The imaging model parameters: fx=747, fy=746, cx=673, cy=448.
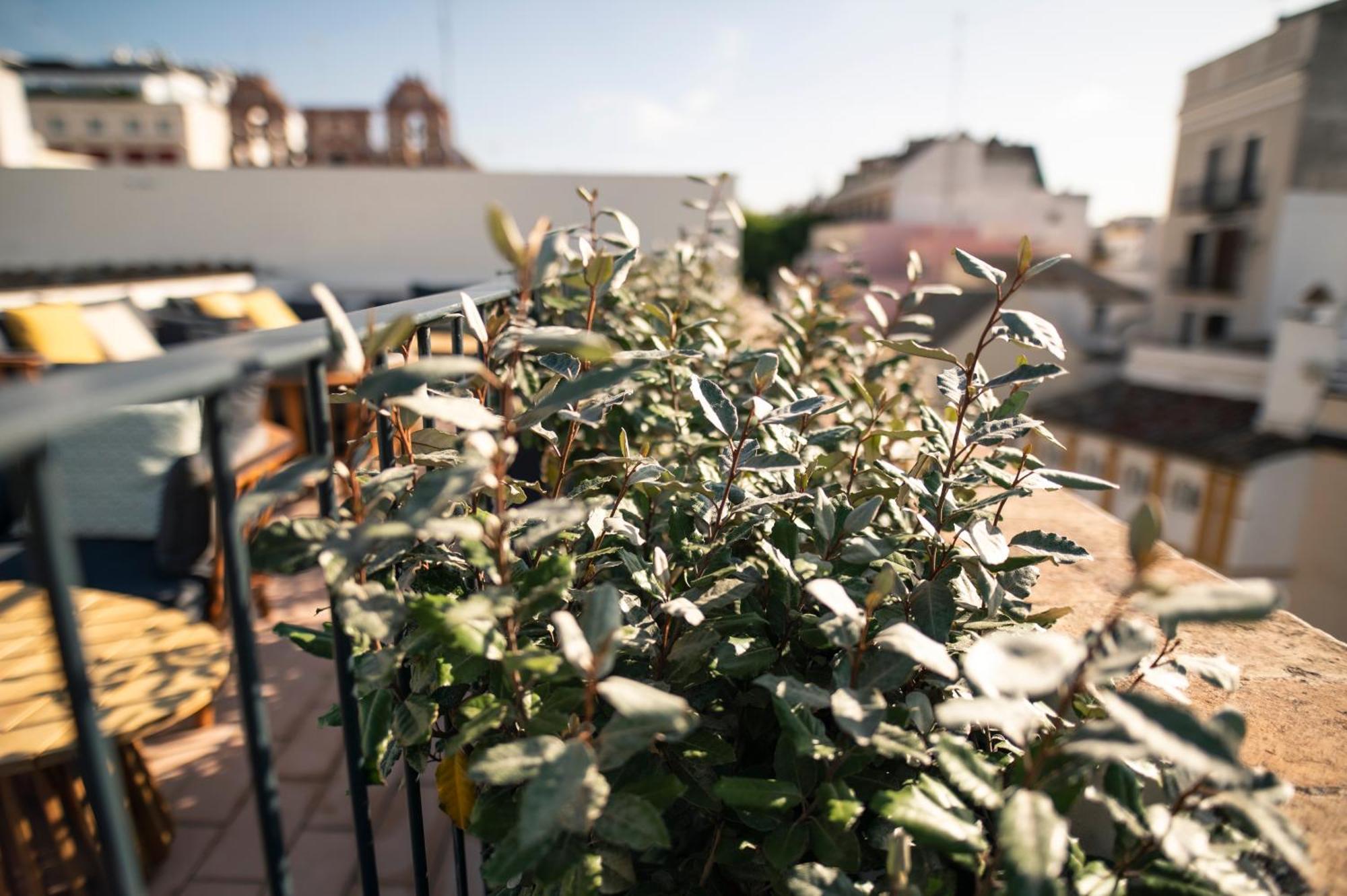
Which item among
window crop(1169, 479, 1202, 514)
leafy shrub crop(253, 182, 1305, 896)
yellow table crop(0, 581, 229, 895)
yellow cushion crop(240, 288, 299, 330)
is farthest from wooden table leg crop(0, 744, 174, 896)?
window crop(1169, 479, 1202, 514)

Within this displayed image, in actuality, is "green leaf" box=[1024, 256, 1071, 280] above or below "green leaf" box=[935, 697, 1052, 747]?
above

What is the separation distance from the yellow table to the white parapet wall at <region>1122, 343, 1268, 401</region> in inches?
664

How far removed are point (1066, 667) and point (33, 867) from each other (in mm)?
2208

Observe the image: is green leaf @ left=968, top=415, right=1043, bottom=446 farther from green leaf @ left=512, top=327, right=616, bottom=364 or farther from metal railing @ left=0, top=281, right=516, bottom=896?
metal railing @ left=0, top=281, right=516, bottom=896

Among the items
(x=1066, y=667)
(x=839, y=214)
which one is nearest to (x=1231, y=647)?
(x=1066, y=667)

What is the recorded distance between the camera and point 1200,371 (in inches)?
606

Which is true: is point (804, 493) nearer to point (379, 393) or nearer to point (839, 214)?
point (379, 393)

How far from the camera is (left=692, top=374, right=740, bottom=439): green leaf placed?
3.15ft

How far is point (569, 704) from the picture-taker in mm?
764

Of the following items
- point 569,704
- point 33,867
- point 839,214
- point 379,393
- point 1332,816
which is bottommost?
point 33,867

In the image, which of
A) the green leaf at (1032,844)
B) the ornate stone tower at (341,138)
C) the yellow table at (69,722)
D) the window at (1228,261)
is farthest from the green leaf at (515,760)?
the ornate stone tower at (341,138)

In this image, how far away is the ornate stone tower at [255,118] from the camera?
21438 millimetres

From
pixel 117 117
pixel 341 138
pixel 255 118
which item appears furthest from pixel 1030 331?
pixel 117 117

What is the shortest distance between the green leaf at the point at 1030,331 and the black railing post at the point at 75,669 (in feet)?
2.86
